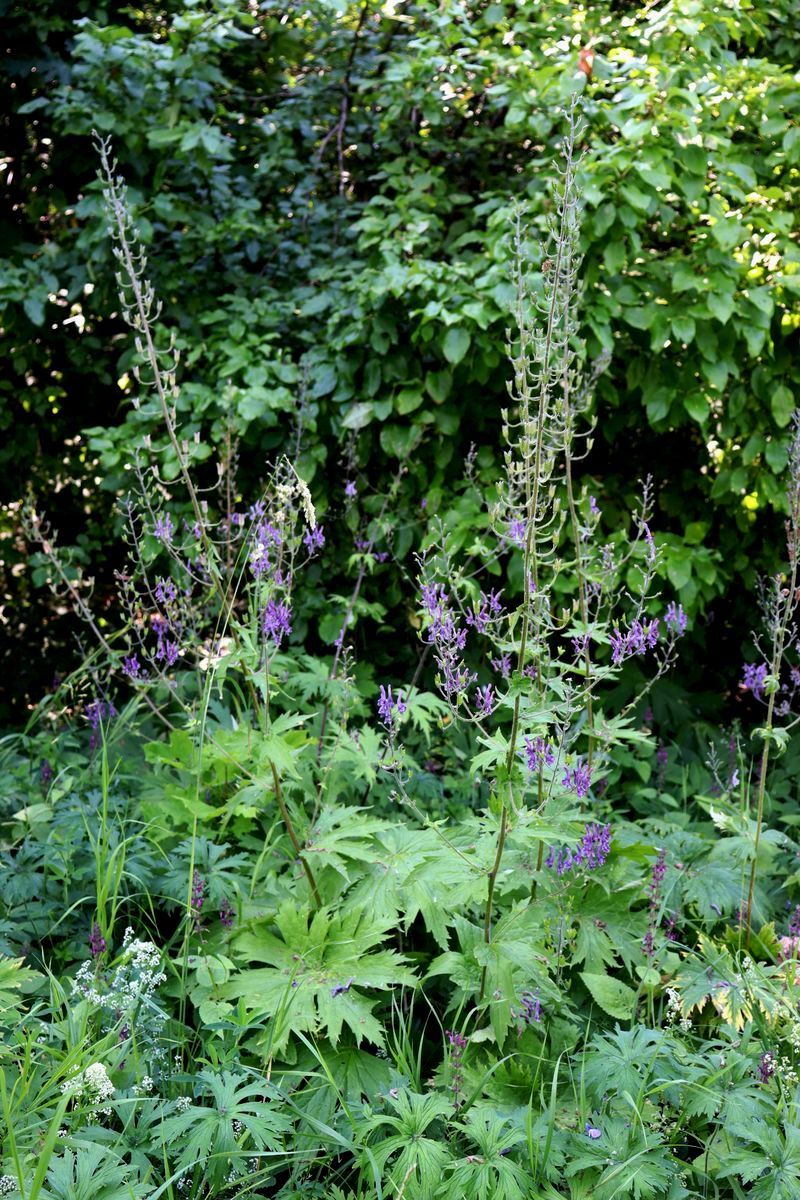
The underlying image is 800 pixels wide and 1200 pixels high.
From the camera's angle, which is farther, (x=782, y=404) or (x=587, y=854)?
(x=782, y=404)

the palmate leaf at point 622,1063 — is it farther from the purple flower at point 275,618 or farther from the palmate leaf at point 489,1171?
the purple flower at point 275,618

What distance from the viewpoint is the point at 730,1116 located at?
202 cm

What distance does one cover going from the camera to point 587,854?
7.93 ft

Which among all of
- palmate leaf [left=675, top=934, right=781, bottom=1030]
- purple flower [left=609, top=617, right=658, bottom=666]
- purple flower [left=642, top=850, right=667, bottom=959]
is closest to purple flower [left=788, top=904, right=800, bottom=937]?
palmate leaf [left=675, top=934, right=781, bottom=1030]

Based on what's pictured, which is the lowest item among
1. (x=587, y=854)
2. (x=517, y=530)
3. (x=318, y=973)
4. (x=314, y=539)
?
(x=318, y=973)

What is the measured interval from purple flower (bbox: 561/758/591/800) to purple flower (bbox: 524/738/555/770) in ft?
0.16

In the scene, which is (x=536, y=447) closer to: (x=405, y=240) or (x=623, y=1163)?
(x=623, y=1163)

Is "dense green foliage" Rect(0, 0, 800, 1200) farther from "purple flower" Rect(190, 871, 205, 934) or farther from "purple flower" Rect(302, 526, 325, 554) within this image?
"purple flower" Rect(302, 526, 325, 554)

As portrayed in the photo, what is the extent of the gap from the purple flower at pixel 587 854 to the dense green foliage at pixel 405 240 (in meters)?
1.49

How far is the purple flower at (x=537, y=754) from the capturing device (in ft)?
7.26

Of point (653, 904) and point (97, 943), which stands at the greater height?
point (97, 943)

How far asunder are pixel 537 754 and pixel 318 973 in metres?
0.70

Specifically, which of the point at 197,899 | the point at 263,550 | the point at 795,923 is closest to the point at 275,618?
the point at 263,550

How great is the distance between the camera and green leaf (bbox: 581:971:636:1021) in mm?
2393
